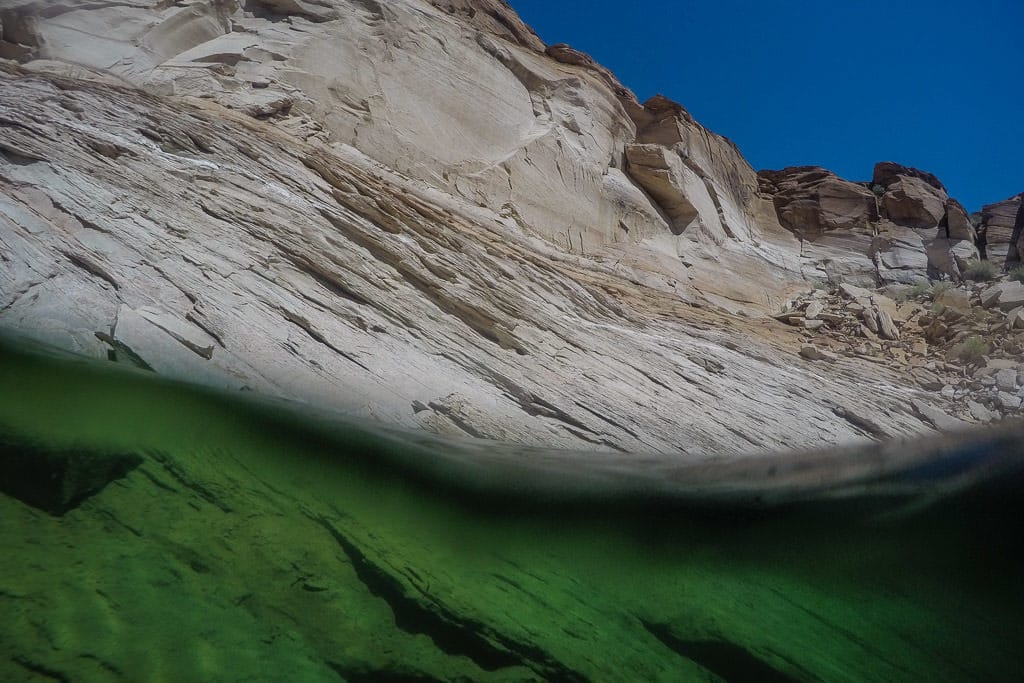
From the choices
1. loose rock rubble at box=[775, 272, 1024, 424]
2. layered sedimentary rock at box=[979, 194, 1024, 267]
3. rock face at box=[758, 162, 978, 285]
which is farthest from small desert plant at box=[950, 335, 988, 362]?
layered sedimentary rock at box=[979, 194, 1024, 267]

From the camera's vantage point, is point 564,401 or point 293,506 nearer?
point 293,506

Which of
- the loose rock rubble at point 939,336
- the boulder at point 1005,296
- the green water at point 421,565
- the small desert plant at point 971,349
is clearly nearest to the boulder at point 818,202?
the loose rock rubble at point 939,336

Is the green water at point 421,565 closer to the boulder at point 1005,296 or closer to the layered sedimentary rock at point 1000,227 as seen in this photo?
the boulder at point 1005,296

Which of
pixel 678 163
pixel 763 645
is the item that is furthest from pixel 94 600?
pixel 678 163

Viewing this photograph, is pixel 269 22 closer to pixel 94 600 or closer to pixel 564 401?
pixel 564 401

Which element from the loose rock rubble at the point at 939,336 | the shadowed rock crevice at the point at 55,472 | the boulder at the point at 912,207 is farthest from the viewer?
the boulder at the point at 912,207

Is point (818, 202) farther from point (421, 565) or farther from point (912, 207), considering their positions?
point (421, 565)
